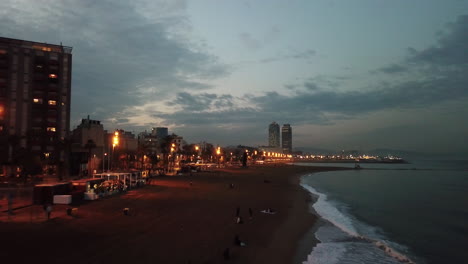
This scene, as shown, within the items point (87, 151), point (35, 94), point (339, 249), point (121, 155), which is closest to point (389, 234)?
point (339, 249)

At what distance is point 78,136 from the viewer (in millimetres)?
86250

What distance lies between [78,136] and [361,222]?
76.1m

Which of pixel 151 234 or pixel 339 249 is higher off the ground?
pixel 151 234

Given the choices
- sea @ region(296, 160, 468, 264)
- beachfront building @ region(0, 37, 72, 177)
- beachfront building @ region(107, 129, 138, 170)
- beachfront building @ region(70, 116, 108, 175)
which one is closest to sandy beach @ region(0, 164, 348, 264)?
sea @ region(296, 160, 468, 264)

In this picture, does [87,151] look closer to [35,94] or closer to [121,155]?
[121,155]

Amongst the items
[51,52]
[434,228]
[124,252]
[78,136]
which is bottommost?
[434,228]

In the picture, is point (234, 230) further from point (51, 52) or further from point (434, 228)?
point (51, 52)

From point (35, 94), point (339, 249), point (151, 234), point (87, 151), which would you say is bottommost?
point (339, 249)

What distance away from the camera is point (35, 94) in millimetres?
78375

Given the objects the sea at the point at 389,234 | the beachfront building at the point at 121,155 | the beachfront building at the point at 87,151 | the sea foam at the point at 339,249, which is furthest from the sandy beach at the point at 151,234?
the beachfront building at the point at 121,155

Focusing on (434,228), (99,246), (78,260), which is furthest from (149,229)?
(434,228)

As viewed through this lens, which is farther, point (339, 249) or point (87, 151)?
point (87, 151)

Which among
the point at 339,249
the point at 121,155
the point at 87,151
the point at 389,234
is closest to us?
the point at 339,249

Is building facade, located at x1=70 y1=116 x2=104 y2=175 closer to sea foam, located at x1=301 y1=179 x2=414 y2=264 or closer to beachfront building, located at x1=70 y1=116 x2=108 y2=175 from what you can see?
beachfront building, located at x1=70 y1=116 x2=108 y2=175
